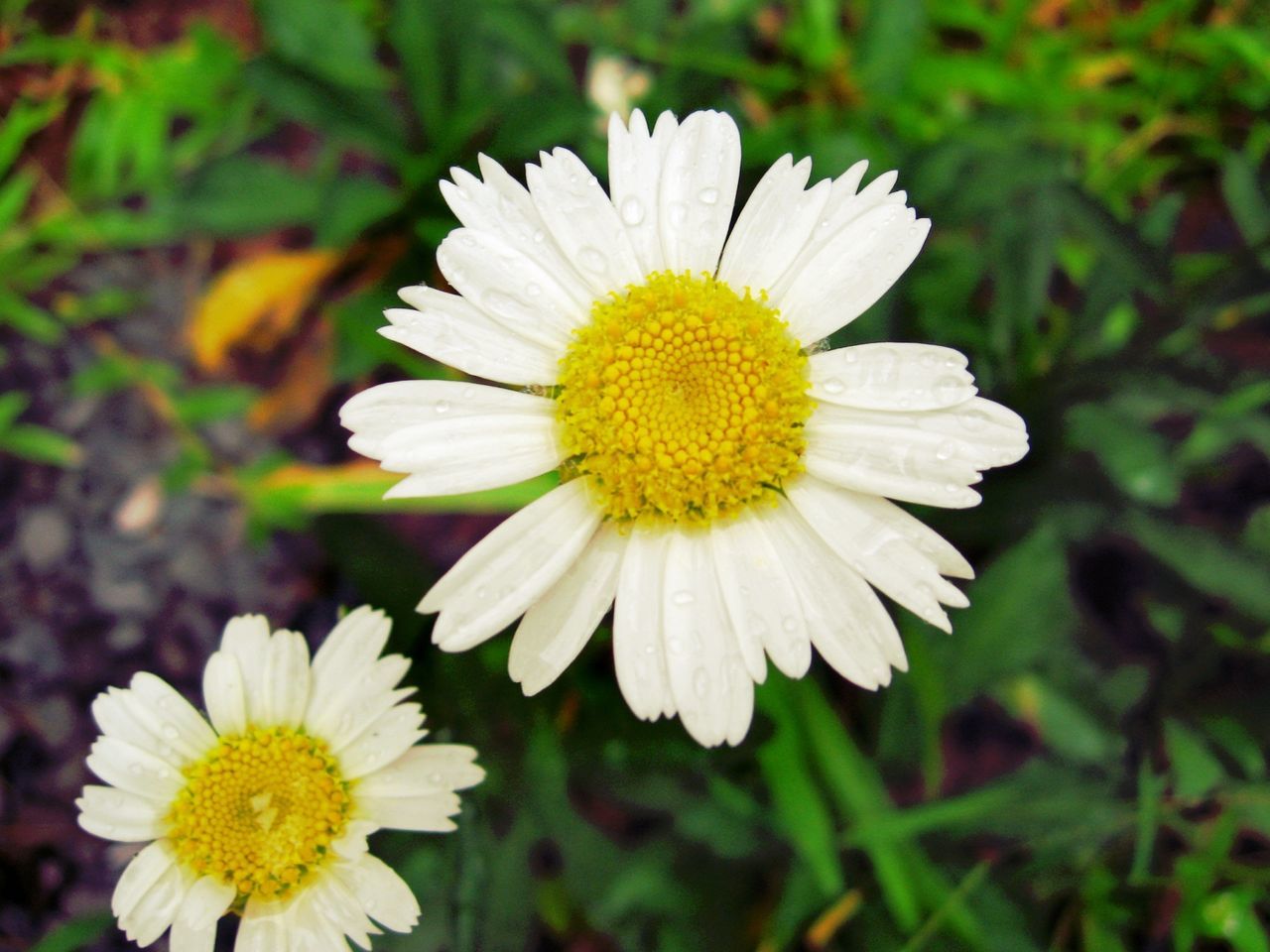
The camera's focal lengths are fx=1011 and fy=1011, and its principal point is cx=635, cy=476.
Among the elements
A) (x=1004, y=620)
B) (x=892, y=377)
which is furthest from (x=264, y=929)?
(x=1004, y=620)

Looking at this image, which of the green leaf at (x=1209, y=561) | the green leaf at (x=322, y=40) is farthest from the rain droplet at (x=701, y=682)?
the green leaf at (x=322, y=40)

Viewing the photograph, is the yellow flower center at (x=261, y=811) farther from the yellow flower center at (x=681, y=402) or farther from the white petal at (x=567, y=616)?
the yellow flower center at (x=681, y=402)

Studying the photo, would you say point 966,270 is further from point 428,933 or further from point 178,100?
point 178,100

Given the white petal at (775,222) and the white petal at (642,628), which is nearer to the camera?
the white petal at (642,628)

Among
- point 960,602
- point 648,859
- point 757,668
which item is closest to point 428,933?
point 648,859

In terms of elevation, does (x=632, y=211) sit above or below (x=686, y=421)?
above

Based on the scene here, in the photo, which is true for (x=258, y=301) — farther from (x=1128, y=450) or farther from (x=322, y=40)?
(x=1128, y=450)

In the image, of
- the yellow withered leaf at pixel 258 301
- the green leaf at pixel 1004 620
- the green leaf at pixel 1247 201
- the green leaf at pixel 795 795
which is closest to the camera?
the green leaf at pixel 795 795
